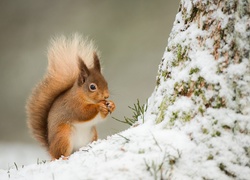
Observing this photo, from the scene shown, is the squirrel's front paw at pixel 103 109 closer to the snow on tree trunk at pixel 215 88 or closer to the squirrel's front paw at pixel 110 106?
the squirrel's front paw at pixel 110 106

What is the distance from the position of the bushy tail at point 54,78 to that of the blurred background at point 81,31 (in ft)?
15.1

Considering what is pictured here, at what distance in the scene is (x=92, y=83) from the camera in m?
2.56

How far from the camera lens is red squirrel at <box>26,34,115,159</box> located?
8.31 feet

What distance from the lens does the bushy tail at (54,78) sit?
271 centimetres

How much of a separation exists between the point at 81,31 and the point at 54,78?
16.9ft

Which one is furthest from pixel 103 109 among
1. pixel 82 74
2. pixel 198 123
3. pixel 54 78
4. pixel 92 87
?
pixel 198 123

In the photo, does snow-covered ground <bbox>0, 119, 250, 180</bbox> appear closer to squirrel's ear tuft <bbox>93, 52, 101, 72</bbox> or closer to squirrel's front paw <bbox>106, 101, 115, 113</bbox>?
squirrel's front paw <bbox>106, 101, 115, 113</bbox>

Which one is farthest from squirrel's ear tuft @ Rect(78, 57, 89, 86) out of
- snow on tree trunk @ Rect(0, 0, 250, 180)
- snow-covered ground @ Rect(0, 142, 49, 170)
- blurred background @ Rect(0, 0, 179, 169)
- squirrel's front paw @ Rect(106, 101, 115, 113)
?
blurred background @ Rect(0, 0, 179, 169)

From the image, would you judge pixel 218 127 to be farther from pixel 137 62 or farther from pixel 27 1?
pixel 27 1

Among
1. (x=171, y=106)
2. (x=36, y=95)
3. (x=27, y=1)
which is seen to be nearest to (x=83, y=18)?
(x=27, y=1)

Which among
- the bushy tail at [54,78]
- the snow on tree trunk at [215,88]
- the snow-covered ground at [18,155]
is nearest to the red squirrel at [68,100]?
the bushy tail at [54,78]

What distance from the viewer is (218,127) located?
1.47 m

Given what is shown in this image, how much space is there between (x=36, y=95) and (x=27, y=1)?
270 inches

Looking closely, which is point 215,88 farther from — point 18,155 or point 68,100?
point 18,155
